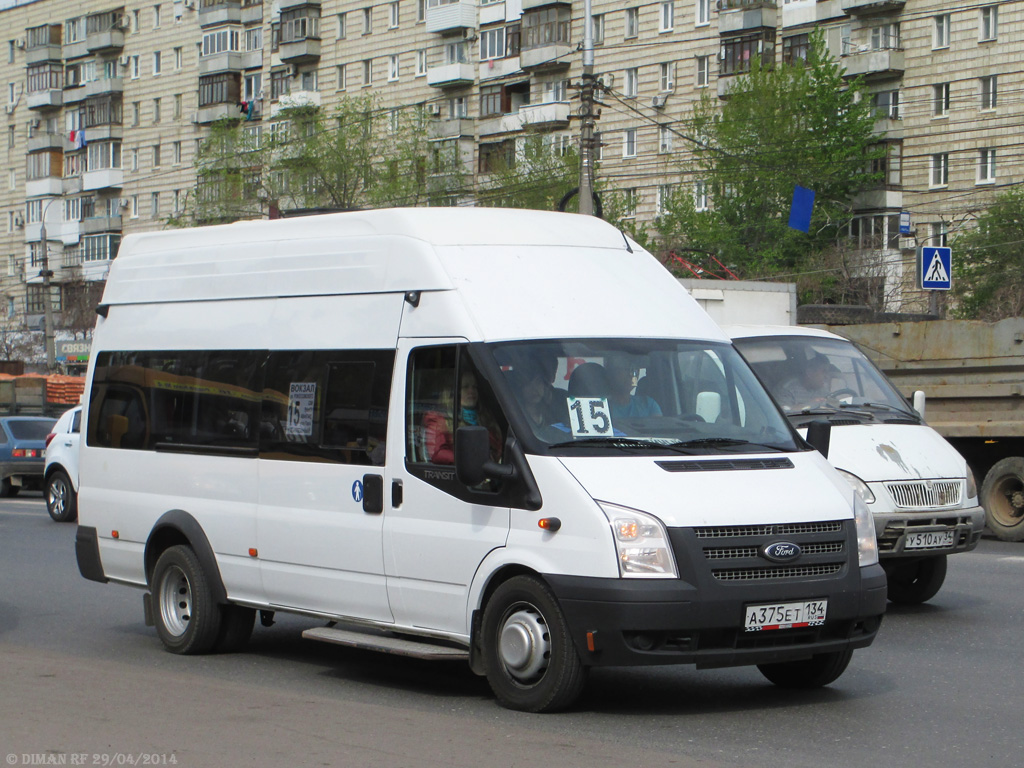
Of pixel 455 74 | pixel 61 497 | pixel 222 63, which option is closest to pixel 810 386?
pixel 61 497

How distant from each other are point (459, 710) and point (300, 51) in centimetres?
7058

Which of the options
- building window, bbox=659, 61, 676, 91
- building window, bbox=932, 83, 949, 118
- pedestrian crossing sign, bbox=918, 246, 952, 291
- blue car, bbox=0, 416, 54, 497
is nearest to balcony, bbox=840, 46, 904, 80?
building window, bbox=932, 83, 949, 118

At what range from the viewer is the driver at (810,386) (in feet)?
38.8

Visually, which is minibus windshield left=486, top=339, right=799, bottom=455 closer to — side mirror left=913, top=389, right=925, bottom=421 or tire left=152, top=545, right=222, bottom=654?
tire left=152, top=545, right=222, bottom=654

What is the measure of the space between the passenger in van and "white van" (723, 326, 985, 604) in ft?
11.1

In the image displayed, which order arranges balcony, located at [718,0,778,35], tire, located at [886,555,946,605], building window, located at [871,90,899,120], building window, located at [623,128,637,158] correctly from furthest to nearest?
building window, located at [623,128,637,158]
balcony, located at [718,0,778,35]
building window, located at [871,90,899,120]
tire, located at [886,555,946,605]

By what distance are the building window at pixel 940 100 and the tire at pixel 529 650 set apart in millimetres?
53719

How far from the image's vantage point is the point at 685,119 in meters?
62.0

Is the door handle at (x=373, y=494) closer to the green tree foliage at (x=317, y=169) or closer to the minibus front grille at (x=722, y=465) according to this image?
the minibus front grille at (x=722, y=465)

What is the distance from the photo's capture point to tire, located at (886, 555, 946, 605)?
459 inches

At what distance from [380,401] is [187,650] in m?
2.40

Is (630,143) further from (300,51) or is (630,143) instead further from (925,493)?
(925,493)

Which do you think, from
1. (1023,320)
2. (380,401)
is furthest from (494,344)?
(1023,320)

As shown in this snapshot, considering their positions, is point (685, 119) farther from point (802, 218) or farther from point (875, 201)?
point (802, 218)
